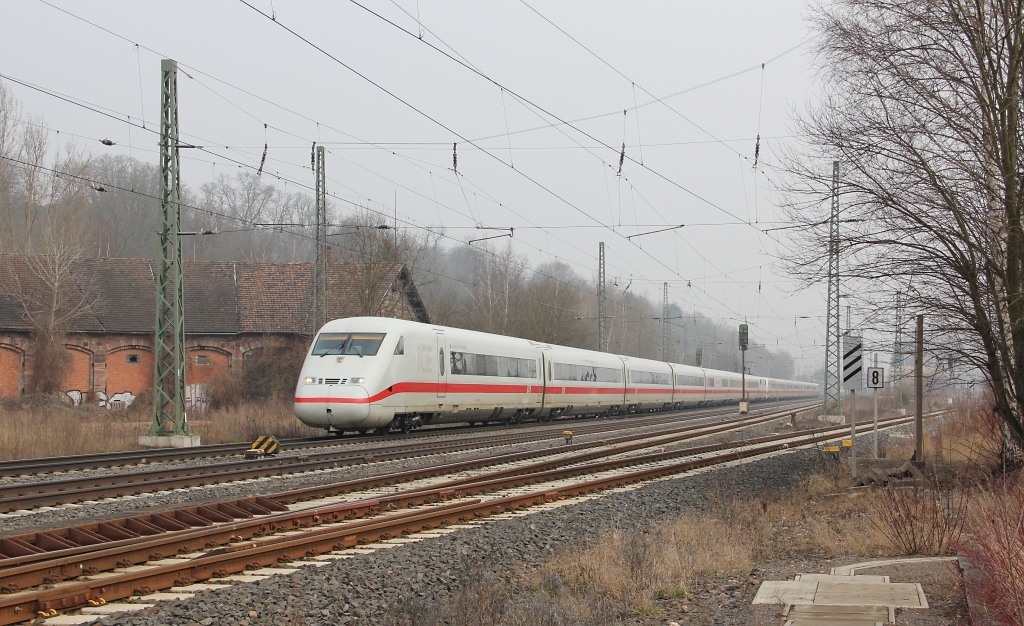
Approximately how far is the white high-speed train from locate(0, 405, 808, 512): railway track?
198 centimetres

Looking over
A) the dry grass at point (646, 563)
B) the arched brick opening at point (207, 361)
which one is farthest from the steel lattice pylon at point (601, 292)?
the dry grass at point (646, 563)

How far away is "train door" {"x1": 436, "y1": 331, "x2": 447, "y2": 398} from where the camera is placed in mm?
27141

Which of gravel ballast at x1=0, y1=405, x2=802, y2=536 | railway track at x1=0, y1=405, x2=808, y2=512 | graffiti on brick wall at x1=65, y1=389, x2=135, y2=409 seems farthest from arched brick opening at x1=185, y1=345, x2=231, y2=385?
gravel ballast at x1=0, y1=405, x2=802, y2=536

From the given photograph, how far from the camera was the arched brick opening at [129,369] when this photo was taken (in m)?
45.8

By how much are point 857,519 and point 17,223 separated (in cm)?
6456

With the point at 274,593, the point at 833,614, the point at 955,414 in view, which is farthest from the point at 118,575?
the point at 955,414

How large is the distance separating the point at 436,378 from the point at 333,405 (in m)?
4.32

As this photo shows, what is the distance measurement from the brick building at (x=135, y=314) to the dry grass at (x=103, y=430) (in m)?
11.3

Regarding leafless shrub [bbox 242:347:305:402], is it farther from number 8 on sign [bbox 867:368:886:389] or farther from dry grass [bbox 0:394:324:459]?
number 8 on sign [bbox 867:368:886:389]

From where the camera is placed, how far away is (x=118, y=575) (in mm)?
7941

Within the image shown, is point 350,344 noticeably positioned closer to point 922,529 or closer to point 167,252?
point 167,252

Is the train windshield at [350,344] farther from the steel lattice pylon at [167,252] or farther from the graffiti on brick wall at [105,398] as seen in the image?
the graffiti on brick wall at [105,398]

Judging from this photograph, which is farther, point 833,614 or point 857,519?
point 857,519

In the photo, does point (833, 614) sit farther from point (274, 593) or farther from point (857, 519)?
point (857, 519)
